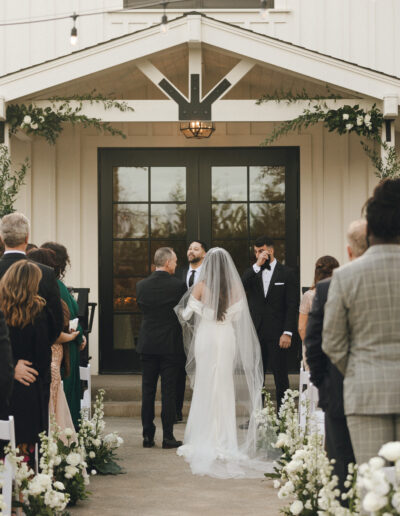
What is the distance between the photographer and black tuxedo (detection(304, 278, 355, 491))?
4.47m

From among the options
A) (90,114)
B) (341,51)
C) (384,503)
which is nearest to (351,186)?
(341,51)

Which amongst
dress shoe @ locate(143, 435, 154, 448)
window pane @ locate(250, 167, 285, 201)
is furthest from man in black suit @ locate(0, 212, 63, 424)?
window pane @ locate(250, 167, 285, 201)

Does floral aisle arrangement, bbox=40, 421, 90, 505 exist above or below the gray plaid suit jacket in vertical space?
below

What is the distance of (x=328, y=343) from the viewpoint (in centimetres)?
404

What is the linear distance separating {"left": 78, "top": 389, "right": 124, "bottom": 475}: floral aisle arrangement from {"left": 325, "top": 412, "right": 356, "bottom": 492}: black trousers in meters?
2.84

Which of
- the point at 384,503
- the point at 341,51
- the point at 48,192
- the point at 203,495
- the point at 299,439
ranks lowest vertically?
the point at 203,495

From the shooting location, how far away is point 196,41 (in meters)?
9.66

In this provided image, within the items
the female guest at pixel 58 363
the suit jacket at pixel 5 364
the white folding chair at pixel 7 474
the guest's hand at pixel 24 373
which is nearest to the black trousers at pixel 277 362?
the female guest at pixel 58 363

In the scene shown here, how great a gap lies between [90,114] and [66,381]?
380 centimetres

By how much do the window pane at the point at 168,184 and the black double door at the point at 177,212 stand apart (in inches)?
0.5

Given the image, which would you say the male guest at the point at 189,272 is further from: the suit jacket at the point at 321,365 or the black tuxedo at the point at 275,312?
the suit jacket at the point at 321,365

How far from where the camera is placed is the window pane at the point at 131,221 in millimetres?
11359

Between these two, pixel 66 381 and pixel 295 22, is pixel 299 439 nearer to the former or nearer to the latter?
pixel 66 381

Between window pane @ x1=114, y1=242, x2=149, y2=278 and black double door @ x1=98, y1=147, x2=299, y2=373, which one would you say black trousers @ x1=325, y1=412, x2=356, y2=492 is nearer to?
black double door @ x1=98, y1=147, x2=299, y2=373
